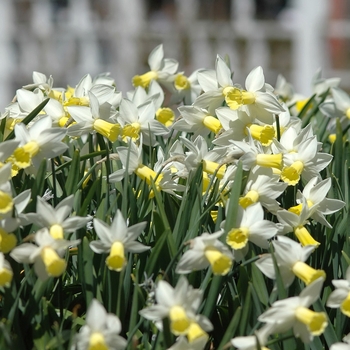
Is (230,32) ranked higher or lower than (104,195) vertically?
lower

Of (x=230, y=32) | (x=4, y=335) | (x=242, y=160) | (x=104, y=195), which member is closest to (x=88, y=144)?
(x=104, y=195)

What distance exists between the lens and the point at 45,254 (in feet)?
3.06

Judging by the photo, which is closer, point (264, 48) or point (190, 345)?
point (190, 345)

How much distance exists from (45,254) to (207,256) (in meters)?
0.23

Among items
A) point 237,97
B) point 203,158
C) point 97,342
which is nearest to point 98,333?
point 97,342

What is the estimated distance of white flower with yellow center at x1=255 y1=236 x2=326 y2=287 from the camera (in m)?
0.99

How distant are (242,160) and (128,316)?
0.32m

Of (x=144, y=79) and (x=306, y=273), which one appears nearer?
(x=306, y=273)

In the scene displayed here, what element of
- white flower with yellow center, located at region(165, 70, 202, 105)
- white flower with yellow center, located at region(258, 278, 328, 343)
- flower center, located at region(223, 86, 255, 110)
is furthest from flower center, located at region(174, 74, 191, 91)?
white flower with yellow center, located at region(258, 278, 328, 343)

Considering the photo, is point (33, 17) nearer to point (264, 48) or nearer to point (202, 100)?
point (264, 48)

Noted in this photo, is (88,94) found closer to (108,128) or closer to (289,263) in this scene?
(108,128)

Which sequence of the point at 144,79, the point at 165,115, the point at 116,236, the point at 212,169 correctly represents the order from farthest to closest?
1. the point at 144,79
2. the point at 165,115
3. the point at 212,169
4. the point at 116,236

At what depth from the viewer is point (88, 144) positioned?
4.85 feet

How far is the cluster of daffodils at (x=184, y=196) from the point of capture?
0.93m
